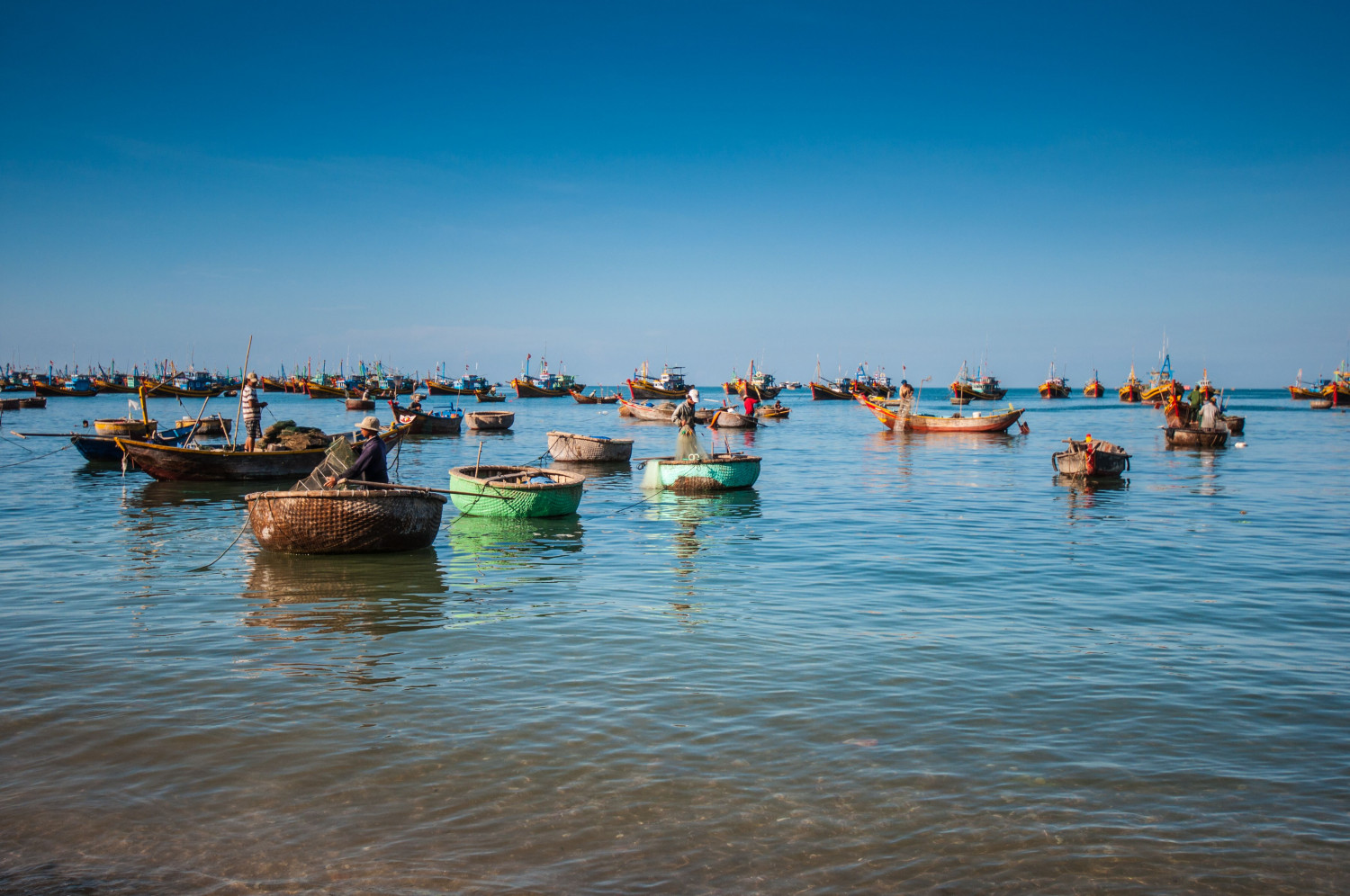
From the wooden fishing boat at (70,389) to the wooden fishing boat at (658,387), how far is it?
60.8 m

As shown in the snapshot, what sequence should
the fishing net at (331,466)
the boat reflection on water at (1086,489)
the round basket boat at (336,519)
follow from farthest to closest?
the boat reflection on water at (1086,489) → the fishing net at (331,466) → the round basket boat at (336,519)

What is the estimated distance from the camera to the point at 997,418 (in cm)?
4294

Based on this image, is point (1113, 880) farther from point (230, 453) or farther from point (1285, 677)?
point (230, 453)

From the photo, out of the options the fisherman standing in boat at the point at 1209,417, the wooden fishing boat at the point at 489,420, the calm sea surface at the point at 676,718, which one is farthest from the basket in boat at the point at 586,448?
the fisherman standing in boat at the point at 1209,417

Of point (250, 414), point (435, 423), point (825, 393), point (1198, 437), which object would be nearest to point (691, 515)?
point (250, 414)

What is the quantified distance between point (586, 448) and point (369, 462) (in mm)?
15318

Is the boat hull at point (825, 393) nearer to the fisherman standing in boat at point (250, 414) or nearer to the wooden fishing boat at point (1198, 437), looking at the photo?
the wooden fishing boat at point (1198, 437)

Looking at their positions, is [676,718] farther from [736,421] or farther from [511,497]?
[736,421]

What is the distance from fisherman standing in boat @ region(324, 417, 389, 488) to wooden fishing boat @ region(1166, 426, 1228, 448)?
29.7 m

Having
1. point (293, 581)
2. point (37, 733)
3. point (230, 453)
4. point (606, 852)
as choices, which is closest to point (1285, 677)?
point (606, 852)

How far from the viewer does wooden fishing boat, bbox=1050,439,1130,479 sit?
74.0 feet

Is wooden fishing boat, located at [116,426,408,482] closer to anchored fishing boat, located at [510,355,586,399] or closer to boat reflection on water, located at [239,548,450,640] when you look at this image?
boat reflection on water, located at [239,548,450,640]

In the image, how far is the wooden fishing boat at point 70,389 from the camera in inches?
3664

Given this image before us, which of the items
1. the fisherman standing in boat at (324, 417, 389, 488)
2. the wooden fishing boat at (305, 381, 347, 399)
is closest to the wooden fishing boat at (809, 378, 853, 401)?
the wooden fishing boat at (305, 381, 347, 399)
